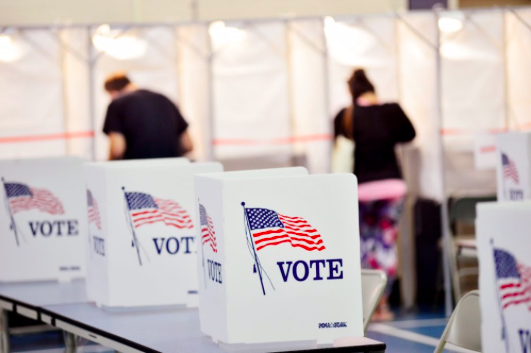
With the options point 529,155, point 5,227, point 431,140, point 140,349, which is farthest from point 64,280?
point 431,140

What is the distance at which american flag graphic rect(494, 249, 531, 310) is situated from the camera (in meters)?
1.85

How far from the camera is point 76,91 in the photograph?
6.42 m

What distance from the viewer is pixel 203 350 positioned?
7.95 feet

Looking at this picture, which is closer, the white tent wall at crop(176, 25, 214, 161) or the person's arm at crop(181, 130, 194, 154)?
the person's arm at crop(181, 130, 194, 154)

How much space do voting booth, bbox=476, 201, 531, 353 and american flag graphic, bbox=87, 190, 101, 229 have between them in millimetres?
1519

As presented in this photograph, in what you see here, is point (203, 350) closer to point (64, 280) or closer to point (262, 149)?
point (64, 280)

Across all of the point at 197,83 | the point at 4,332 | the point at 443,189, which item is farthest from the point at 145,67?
the point at 4,332

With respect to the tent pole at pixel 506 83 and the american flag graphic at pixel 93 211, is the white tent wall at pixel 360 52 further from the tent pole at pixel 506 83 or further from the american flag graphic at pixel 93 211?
the american flag graphic at pixel 93 211

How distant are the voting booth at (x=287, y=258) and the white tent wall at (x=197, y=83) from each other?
405cm

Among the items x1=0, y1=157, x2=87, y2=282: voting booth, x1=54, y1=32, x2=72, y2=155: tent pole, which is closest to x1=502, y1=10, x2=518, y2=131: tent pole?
x1=54, y1=32, x2=72, y2=155: tent pole

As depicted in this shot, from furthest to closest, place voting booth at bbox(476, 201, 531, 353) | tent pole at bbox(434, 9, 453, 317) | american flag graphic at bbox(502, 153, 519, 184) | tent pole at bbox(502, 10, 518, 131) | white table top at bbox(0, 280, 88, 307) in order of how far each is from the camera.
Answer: tent pole at bbox(502, 10, 518, 131), tent pole at bbox(434, 9, 453, 317), american flag graphic at bbox(502, 153, 519, 184), white table top at bbox(0, 280, 88, 307), voting booth at bbox(476, 201, 531, 353)

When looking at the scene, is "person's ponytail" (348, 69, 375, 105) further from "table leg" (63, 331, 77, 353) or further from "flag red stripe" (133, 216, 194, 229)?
"flag red stripe" (133, 216, 194, 229)

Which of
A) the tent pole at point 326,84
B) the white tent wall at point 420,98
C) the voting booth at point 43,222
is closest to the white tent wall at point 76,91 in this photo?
the tent pole at point 326,84

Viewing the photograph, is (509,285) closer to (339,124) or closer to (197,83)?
(339,124)
